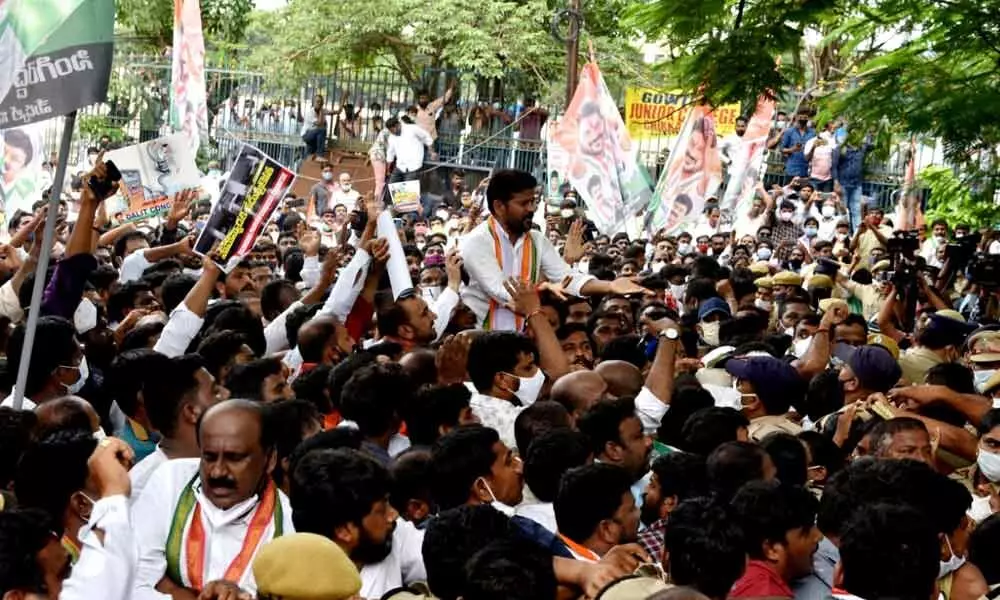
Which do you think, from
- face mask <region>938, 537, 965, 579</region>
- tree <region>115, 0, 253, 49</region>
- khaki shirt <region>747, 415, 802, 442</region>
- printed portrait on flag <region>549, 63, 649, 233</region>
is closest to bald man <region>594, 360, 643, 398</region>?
khaki shirt <region>747, 415, 802, 442</region>

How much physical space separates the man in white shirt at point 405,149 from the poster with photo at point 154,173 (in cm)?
1352

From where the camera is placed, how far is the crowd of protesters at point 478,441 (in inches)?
187

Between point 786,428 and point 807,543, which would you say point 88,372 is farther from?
point 807,543

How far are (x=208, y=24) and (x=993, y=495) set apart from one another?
33985 millimetres

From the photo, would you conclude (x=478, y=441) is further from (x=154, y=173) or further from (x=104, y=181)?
(x=154, y=173)

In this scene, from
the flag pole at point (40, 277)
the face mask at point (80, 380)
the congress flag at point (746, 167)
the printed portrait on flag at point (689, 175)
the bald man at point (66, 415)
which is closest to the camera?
the bald man at point (66, 415)

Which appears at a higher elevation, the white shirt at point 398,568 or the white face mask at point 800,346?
the white shirt at point 398,568

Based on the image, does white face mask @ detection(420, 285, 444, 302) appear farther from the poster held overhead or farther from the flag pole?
the flag pole

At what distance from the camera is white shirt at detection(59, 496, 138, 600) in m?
4.68

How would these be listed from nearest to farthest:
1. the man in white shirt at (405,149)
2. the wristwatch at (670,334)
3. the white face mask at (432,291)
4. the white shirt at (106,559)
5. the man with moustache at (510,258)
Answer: the white shirt at (106,559)
the wristwatch at (670,334)
the man with moustache at (510,258)
the white face mask at (432,291)
the man in white shirt at (405,149)

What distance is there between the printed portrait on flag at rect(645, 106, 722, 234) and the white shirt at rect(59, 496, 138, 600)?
530 inches

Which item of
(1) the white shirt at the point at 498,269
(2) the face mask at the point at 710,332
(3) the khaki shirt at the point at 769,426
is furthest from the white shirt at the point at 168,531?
(2) the face mask at the point at 710,332

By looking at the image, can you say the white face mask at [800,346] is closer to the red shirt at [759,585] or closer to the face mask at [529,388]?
the face mask at [529,388]

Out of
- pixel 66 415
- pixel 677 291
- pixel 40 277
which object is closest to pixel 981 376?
pixel 40 277
